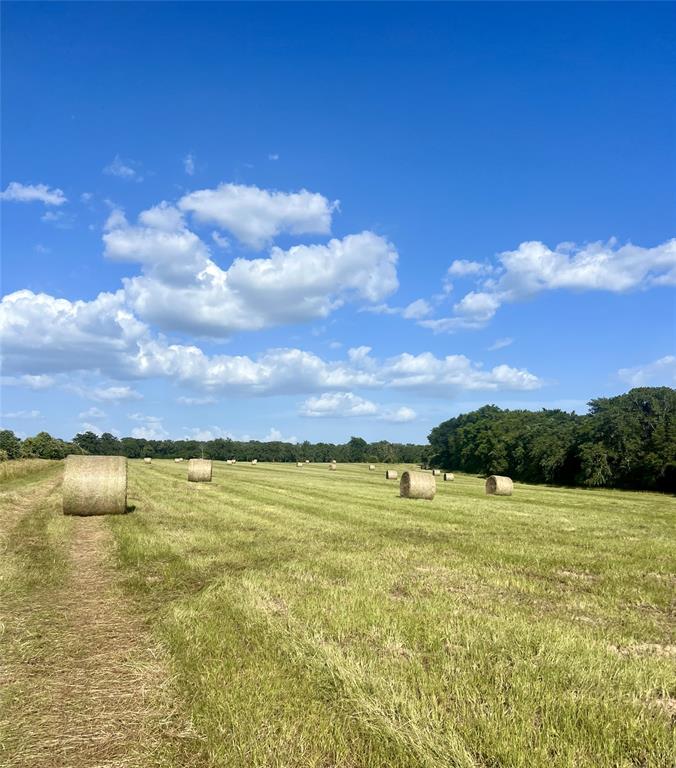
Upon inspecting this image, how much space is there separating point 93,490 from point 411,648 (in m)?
14.6

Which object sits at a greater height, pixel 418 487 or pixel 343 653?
pixel 343 653

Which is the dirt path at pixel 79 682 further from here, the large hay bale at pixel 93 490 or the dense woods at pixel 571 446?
the dense woods at pixel 571 446

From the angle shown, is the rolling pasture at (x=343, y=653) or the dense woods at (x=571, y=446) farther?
the dense woods at (x=571, y=446)

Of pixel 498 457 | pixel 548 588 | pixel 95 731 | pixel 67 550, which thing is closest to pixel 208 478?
pixel 67 550

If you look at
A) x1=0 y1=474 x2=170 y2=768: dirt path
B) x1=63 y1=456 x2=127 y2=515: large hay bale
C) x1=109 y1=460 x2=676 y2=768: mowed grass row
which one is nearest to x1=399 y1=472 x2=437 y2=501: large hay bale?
x1=109 y1=460 x2=676 y2=768: mowed grass row

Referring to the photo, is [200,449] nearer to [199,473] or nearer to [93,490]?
[199,473]

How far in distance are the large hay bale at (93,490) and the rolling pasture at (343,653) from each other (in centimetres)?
511

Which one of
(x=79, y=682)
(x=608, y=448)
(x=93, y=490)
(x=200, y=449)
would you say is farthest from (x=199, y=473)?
(x=200, y=449)

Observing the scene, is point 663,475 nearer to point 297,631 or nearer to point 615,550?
point 615,550

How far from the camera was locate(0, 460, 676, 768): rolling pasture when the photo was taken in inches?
161

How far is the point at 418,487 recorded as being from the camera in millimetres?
27688

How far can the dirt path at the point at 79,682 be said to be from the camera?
13.7 ft

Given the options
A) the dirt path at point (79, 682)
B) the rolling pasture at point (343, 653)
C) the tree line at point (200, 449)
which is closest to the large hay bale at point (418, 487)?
the rolling pasture at point (343, 653)

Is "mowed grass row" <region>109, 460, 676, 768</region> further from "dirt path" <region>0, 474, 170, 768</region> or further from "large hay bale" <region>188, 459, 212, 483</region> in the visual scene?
"large hay bale" <region>188, 459, 212, 483</region>
